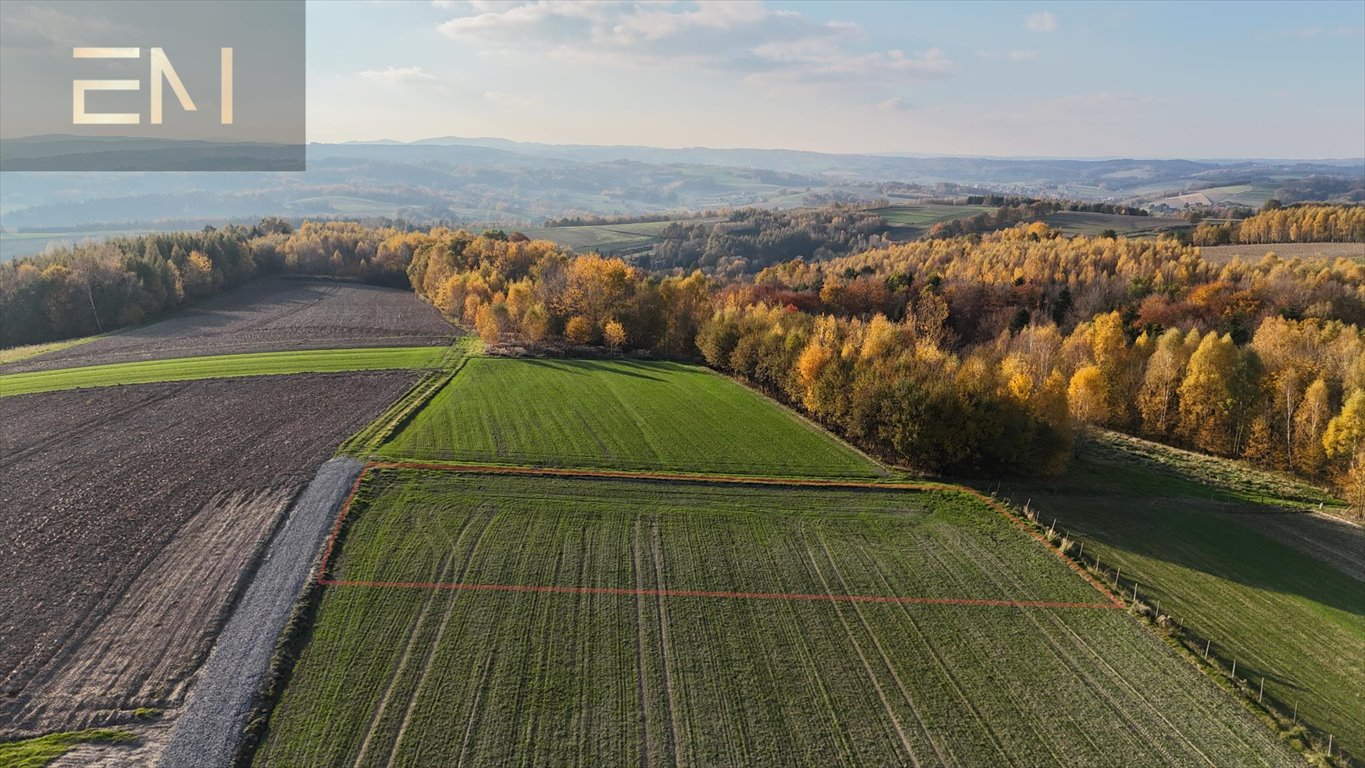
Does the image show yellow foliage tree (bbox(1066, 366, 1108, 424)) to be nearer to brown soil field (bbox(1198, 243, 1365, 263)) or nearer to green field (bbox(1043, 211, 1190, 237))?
brown soil field (bbox(1198, 243, 1365, 263))

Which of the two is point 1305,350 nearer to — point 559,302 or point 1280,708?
point 1280,708

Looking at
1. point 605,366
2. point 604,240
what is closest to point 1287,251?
point 605,366

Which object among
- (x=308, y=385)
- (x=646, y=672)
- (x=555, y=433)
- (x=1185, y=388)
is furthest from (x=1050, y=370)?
(x=308, y=385)

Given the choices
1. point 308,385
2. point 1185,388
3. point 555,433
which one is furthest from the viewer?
point 308,385

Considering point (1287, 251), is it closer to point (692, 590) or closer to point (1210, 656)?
point (1210, 656)

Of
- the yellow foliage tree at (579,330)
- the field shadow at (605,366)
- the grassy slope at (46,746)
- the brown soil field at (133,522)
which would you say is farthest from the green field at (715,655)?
the yellow foliage tree at (579,330)

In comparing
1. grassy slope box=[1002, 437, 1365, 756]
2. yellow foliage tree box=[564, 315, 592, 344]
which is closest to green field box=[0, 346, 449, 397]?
yellow foliage tree box=[564, 315, 592, 344]

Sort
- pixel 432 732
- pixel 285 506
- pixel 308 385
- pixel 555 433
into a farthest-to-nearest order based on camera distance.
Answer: pixel 308 385, pixel 555 433, pixel 285 506, pixel 432 732
